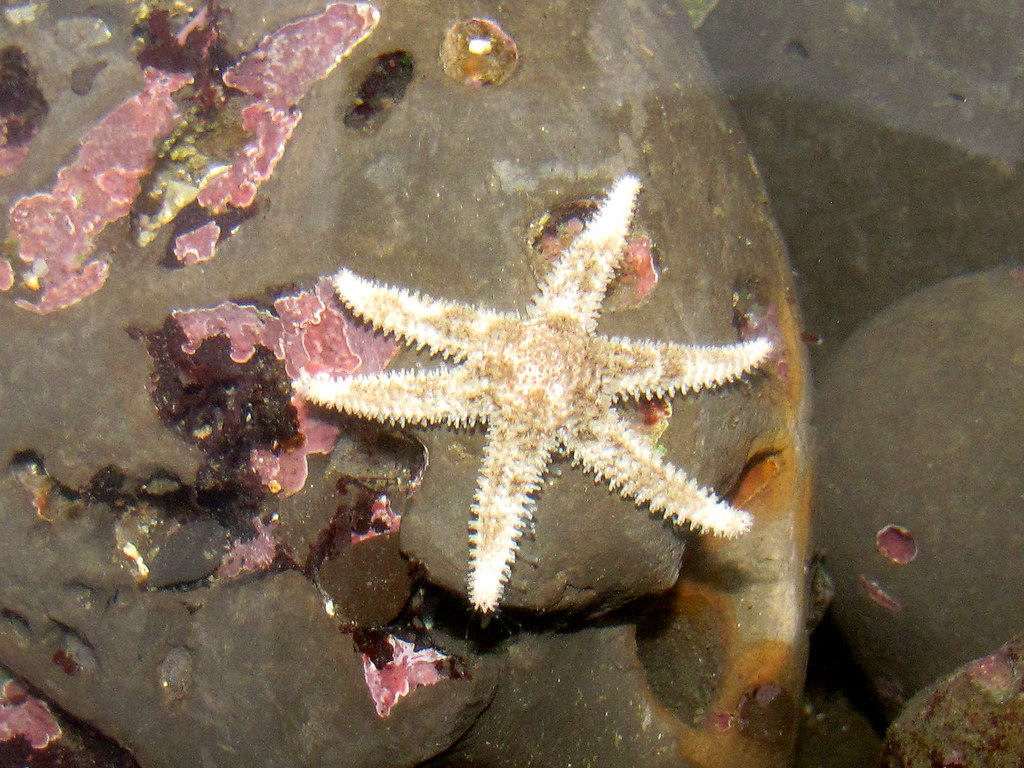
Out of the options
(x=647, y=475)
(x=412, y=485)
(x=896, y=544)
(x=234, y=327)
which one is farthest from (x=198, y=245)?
(x=896, y=544)

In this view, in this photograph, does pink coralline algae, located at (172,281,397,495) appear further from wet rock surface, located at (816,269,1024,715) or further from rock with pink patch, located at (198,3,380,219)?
wet rock surface, located at (816,269,1024,715)

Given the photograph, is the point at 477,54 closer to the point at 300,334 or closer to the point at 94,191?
the point at 300,334

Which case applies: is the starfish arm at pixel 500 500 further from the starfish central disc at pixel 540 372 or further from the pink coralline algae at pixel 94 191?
the pink coralline algae at pixel 94 191

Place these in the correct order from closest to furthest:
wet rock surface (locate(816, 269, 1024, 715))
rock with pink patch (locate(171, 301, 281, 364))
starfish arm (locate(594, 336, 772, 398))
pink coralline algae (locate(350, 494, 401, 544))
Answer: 1. starfish arm (locate(594, 336, 772, 398))
2. rock with pink patch (locate(171, 301, 281, 364))
3. pink coralline algae (locate(350, 494, 401, 544))
4. wet rock surface (locate(816, 269, 1024, 715))

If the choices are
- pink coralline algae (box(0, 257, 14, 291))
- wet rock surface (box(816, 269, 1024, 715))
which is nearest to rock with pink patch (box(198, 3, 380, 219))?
pink coralline algae (box(0, 257, 14, 291))

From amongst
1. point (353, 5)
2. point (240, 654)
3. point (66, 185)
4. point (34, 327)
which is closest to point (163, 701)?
point (240, 654)

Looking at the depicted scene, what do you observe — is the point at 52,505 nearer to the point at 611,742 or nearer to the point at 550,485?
the point at 550,485
